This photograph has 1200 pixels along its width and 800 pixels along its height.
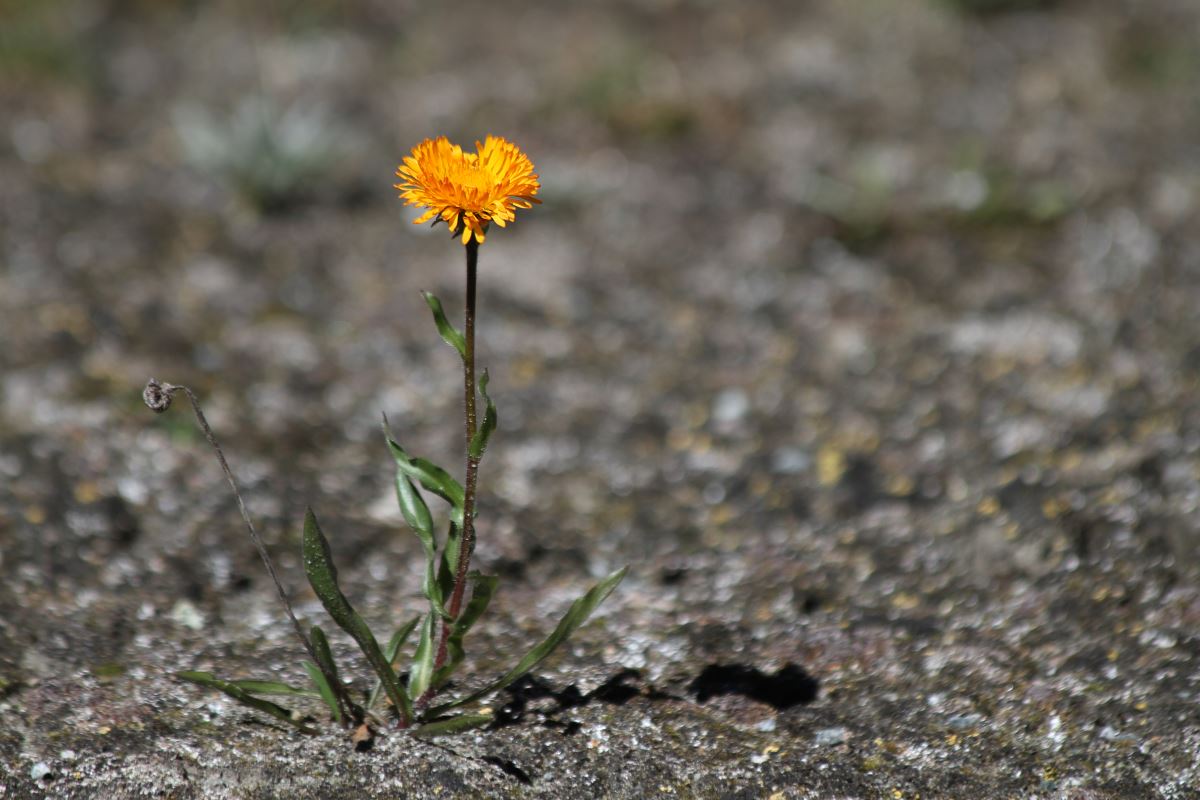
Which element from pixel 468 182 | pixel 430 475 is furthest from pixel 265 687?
pixel 468 182

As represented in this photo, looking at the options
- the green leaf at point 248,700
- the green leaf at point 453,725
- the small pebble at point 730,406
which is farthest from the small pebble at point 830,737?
the small pebble at point 730,406

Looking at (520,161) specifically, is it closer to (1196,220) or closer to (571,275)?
(571,275)

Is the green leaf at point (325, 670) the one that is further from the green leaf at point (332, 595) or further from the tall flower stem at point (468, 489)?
the tall flower stem at point (468, 489)

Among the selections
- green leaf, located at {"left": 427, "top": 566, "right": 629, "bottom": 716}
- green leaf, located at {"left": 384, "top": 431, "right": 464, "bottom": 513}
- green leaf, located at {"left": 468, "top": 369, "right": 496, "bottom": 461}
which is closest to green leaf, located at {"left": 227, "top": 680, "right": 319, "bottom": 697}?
green leaf, located at {"left": 427, "top": 566, "right": 629, "bottom": 716}

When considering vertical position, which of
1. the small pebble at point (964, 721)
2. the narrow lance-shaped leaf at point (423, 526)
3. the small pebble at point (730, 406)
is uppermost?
the small pebble at point (730, 406)

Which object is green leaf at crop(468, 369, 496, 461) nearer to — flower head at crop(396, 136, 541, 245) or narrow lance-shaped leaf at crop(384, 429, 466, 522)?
narrow lance-shaped leaf at crop(384, 429, 466, 522)

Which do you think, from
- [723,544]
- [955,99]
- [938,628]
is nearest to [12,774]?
[723,544]
